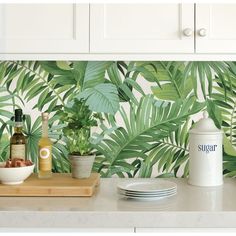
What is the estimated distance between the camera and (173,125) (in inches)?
95.8

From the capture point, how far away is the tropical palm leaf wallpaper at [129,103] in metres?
2.42

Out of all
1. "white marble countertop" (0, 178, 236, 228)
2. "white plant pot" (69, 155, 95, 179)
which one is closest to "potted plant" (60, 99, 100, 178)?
"white plant pot" (69, 155, 95, 179)

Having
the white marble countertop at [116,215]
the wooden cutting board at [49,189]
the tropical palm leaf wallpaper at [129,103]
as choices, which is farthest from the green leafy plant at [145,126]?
the white marble countertop at [116,215]

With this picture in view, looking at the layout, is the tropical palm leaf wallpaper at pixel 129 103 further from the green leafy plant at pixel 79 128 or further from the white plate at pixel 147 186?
the white plate at pixel 147 186

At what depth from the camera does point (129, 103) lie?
244 centimetres

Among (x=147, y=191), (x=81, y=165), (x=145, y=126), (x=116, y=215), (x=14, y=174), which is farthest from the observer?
(x=145, y=126)

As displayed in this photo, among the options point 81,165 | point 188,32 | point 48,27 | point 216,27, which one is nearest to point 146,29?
point 188,32

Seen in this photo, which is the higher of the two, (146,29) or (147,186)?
(146,29)

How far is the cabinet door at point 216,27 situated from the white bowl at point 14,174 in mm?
946

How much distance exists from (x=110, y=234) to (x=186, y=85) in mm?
1028

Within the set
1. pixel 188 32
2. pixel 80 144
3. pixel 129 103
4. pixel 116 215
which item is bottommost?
pixel 116 215

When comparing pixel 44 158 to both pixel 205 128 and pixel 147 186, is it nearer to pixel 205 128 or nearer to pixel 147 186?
pixel 147 186

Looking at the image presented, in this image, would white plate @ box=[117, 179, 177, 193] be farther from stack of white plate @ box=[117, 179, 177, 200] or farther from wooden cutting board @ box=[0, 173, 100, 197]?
wooden cutting board @ box=[0, 173, 100, 197]

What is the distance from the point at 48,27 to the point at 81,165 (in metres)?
0.65
